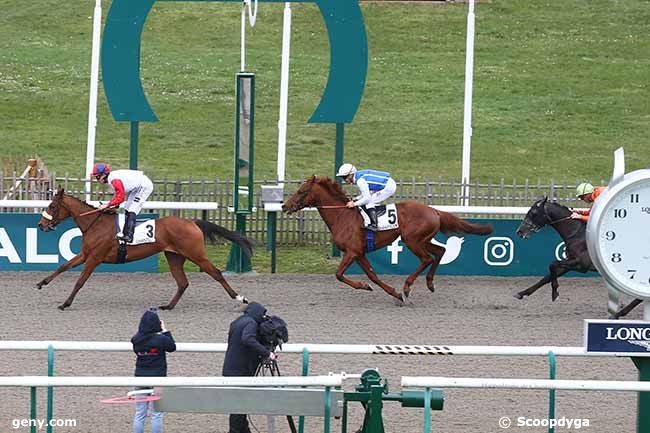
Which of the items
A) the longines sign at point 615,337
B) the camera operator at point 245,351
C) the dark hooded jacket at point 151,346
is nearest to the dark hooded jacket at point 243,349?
the camera operator at point 245,351

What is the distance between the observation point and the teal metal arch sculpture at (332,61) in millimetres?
17766

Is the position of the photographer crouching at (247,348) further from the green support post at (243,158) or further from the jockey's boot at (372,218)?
the green support post at (243,158)

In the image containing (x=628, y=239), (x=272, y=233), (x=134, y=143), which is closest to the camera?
(x=628, y=239)

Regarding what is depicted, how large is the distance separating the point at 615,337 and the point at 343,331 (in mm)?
5775

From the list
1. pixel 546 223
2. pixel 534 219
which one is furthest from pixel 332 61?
pixel 546 223

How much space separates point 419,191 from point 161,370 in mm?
15425

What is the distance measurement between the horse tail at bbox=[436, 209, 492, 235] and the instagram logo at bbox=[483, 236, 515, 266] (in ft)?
3.59

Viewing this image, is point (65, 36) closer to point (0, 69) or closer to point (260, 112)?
point (0, 69)

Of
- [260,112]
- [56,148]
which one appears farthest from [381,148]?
[56,148]

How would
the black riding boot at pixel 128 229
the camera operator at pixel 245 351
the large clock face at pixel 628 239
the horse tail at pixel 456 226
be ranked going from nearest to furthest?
the large clock face at pixel 628 239 → the camera operator at pixel 245 351 → the black riding boot at pixel 128 229 → the horse tail at pixel 456 226

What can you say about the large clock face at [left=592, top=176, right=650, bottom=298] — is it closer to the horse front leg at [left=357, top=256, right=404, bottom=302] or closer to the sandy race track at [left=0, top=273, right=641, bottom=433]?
the sandy race track at [left=0, top=273, right=641, bottom=433]

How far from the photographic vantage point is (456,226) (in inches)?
640

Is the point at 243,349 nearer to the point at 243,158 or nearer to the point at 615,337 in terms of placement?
the point at 615,337

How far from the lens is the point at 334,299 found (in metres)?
16.1
